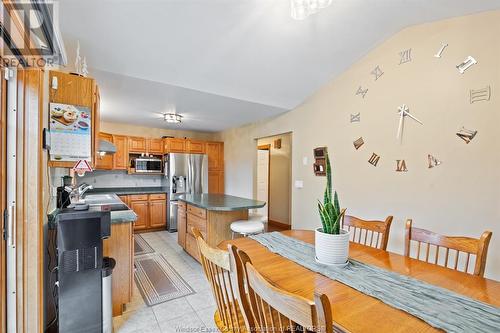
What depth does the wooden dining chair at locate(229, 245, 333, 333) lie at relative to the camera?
25.2 inches

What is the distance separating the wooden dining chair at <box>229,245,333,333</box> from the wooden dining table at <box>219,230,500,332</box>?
0.20 m

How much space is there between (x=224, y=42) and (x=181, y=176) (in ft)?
10.8

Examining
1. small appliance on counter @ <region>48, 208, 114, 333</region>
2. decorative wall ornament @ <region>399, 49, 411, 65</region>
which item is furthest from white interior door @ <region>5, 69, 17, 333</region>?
decorative wall ornament @ <region>399, 49, 411, 65</region>

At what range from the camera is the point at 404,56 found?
2.42 m

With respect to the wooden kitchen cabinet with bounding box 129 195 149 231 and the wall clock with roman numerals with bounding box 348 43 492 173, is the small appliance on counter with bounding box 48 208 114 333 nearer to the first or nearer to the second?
the wall clock with roman numerals with bounding box 348 43 492 173

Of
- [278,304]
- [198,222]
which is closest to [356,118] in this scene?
[198,222]

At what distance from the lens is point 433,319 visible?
0.85 meters

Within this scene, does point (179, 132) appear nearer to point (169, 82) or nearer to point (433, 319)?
point (169, 82)

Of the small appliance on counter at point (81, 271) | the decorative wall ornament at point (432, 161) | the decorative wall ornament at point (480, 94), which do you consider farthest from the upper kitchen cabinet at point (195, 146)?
the decorative wall ornament at point (480, 94)

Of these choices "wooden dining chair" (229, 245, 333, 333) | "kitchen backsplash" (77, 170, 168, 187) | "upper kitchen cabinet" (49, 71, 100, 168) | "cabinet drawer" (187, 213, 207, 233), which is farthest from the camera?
"kitchen backsplash" (77, 170, 168, 187)

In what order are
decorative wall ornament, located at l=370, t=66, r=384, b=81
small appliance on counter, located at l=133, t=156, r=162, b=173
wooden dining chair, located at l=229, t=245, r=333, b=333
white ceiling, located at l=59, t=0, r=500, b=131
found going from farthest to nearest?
small appliance on counter, located at l=133, t=156, r=162, b=173, decorative wall ornament, located at l=370, t=66, r=384, b=81, white ceiling, located at l=59, t=0, r=500, b=131, wooden dining chair, located at l=229, t=245, r=333, b=333

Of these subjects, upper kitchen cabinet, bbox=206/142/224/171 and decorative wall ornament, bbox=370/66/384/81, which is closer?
decorative wall ornament, bbox=370/66/384/81

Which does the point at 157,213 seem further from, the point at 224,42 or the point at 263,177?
the point at 224,42

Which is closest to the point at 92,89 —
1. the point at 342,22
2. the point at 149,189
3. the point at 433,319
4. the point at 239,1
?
the point at 239,1
